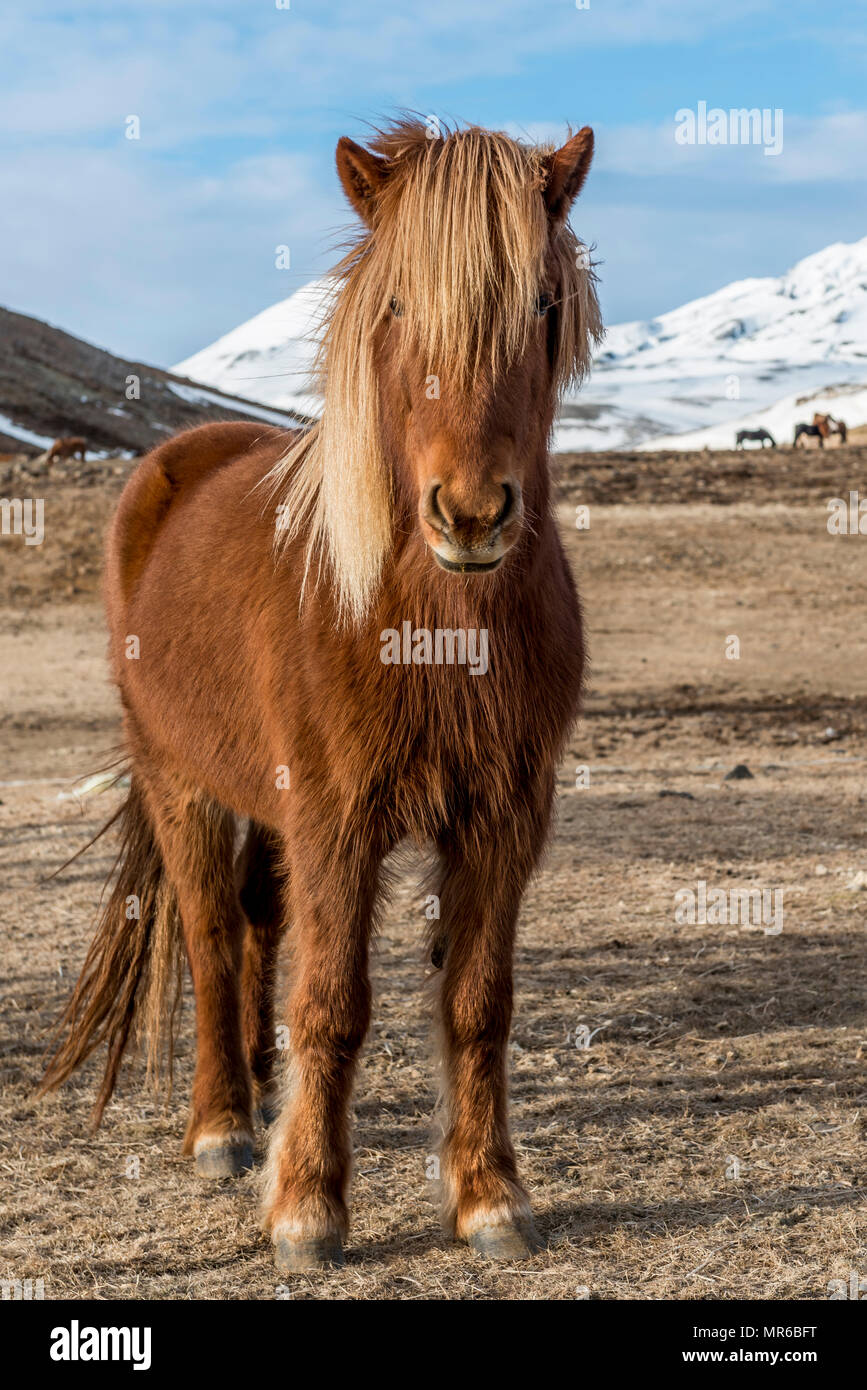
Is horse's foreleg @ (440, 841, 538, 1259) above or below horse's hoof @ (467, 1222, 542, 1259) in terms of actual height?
above

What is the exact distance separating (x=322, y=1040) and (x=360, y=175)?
190cm

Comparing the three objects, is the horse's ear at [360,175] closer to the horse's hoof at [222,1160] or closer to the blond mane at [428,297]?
the blond mane at [428,297]

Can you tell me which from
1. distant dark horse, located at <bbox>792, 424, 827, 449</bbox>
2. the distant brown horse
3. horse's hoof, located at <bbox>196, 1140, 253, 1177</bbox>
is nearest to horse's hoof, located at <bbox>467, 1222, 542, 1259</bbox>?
horse's hoof, located at <bbox>196, 1140, 253, 1177</bbox>

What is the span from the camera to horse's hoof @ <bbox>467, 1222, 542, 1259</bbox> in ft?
9.88

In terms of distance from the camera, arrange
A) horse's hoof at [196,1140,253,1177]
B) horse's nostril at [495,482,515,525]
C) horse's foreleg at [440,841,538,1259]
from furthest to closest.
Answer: horse's hoof at [196,1140,253,1177] < horse's foreleg at [440,841,538,1259] < horse's nostril at [495,482,515,525]

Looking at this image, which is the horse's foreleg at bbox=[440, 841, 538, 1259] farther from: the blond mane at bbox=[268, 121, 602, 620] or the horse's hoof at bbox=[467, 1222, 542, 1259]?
the blond mane at bbox=[268, 121, 602, 620]

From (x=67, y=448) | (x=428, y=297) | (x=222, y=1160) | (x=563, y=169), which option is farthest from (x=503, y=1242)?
(x=67, y=448)

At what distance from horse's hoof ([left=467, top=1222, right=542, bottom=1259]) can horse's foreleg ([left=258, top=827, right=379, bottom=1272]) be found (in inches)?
12.5

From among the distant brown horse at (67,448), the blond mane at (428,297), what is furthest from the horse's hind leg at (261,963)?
Result: the distant brown horse at (67,448)

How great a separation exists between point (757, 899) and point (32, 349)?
51.0 meters

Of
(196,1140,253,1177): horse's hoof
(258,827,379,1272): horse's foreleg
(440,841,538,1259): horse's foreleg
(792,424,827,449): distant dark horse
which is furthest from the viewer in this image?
(792,424,827,449): distant dark horse

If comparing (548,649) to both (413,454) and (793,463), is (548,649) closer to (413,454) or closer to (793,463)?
(413,454)

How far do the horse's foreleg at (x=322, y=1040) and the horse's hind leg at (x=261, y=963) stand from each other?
1062 mm

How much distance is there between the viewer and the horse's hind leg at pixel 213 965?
371cm
